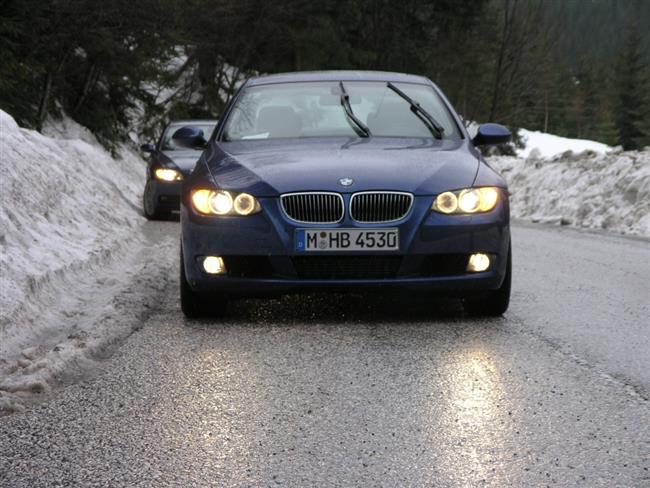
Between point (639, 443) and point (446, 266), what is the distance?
2.49 metres

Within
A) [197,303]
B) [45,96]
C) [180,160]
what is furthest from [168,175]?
[197,303]

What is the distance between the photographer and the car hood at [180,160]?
15.6 meters

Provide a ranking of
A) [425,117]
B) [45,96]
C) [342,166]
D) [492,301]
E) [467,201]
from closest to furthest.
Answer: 1. [467,201]
2. [342,166]
3. [492,301]
4. [425,117]
5. [45,96]

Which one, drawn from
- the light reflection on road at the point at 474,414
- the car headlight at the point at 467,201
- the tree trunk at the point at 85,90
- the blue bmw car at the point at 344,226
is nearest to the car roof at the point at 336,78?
the blue bmw car at the point at 344,226

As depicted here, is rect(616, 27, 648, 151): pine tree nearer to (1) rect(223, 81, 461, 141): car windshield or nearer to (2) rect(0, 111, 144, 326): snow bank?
(2) rect(0, 111, 144, 326): snow bank

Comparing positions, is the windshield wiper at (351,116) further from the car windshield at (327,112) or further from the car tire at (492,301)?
the car tire at (492,301)

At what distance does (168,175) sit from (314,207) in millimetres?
9971

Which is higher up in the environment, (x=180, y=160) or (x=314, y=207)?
(x=314, y=207)

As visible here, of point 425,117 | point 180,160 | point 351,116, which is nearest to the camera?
point 351,116

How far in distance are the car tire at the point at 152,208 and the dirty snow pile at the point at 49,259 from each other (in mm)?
840

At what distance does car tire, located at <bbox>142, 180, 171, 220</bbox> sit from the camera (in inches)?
605

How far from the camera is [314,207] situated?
5.85 meters

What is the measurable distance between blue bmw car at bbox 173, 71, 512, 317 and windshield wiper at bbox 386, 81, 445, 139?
2.23 ft

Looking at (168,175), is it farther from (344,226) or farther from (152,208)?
(344,226)
